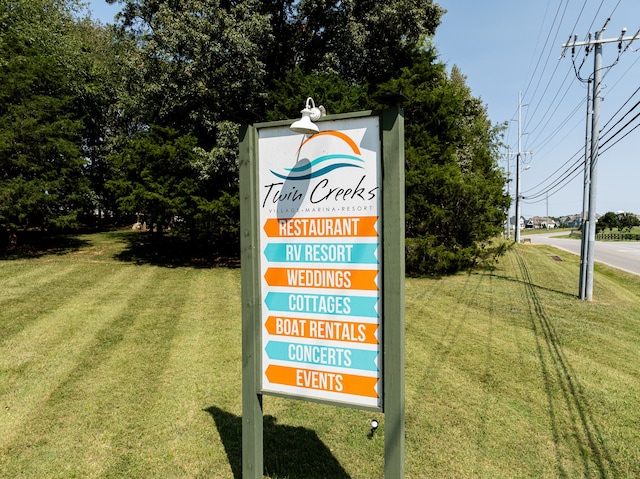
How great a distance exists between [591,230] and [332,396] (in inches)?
512

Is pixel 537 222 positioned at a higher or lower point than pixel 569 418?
higher

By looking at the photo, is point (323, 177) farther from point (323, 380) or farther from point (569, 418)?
point (569, 418)

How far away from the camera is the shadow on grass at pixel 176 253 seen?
18.7 metres

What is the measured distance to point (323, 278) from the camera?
131 inches

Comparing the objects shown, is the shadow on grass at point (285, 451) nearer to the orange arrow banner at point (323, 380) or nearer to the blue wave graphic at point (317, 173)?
the orange arrow banner at point (323, 380)

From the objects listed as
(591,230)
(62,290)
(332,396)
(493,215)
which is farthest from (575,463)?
(493,215)

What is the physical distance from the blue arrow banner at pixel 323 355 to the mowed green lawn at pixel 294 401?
140 cm

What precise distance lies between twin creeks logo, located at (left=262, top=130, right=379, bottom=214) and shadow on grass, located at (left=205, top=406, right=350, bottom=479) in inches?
104

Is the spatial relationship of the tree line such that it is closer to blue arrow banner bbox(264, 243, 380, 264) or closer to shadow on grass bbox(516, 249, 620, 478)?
shadow on grass bbox(516, 249, 620, 478)

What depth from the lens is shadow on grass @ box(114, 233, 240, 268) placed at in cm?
1870

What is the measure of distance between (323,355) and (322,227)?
108 centimetres

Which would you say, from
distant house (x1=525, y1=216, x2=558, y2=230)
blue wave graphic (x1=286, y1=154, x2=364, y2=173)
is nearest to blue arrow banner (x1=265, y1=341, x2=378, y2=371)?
blue wave graphic (x1=286, y1=154, x2=364, y2=173)

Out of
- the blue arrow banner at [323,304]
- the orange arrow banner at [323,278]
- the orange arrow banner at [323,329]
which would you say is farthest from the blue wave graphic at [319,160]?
the orange arrow banner at [323,329]

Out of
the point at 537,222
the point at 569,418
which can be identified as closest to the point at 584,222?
the point at 569,418
